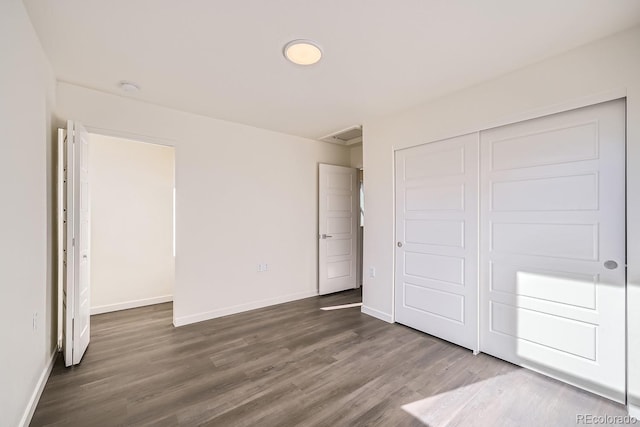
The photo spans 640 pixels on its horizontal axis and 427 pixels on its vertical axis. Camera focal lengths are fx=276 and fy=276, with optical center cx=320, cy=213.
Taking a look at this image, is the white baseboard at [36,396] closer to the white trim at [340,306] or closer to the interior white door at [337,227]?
the white trim at [340,306]

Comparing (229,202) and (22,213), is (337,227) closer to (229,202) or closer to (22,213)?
(229,202)

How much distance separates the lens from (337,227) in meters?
4.70

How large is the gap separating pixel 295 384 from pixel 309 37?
258 cm

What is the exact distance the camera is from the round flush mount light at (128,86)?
8.59 feet

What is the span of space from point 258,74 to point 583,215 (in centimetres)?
284

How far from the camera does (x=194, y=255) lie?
3.39 meters

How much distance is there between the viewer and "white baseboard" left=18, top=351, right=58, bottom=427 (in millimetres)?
1688

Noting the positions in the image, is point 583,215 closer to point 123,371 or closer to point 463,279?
Answer: point 463,279

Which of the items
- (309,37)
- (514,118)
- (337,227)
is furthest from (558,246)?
(337,227)

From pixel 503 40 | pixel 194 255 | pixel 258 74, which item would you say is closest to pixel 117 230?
pixel 194 255

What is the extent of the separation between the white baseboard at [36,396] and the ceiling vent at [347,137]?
3960mm

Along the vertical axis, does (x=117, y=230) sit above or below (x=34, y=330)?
above

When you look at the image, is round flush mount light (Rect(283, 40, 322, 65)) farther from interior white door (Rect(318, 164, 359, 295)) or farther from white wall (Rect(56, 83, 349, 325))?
interior white door (Rect(318, 164, 359, 295))

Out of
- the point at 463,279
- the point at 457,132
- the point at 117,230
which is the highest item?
the point at 457,132
